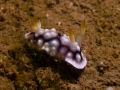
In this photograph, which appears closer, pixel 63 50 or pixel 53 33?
pixel 63 50

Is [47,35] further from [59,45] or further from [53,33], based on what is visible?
[59,45]

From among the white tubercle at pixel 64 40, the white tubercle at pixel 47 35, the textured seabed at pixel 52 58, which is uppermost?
the white tubercle at pixel 47 35

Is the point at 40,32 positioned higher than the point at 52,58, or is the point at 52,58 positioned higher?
the point at 40,32

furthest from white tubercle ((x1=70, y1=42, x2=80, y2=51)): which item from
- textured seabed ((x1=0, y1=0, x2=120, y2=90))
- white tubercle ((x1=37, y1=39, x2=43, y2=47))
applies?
white tubercle ((x1=37, y1=39, x2=43, y2=47))

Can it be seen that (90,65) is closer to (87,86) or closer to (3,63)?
(87,86)

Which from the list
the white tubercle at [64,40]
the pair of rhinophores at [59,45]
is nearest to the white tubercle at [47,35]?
the pair of rhinophores at [59,45]

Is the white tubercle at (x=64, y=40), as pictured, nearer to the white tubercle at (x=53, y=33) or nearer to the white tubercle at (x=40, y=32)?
the white tubercle at (x=53, y=33)

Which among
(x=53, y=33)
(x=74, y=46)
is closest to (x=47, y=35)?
(x=53, y=33)

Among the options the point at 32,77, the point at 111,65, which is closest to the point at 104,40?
the point at 111,65
